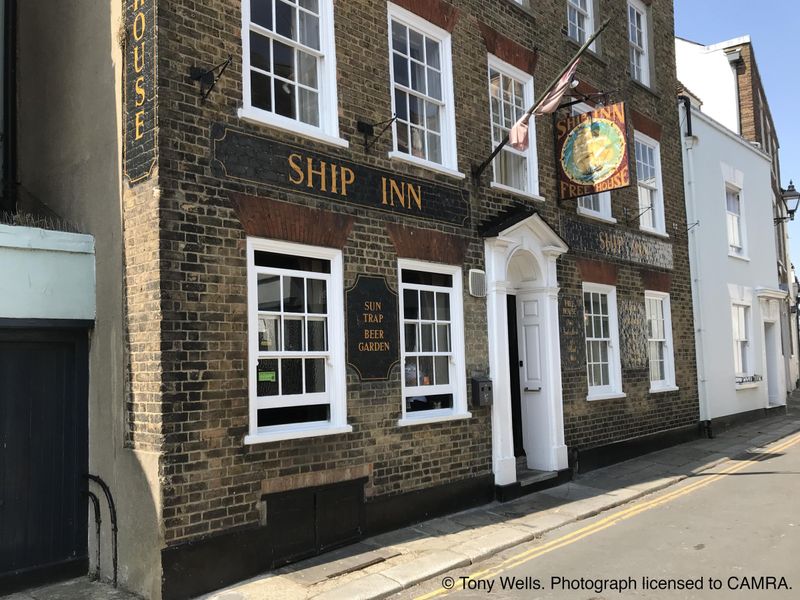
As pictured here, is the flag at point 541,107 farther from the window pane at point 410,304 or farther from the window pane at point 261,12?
the window pane at point 261,12

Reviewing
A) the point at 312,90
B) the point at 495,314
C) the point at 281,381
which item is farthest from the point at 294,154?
the point at 495,314

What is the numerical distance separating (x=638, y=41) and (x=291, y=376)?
11.7m

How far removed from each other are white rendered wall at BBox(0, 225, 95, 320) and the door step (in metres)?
6.12

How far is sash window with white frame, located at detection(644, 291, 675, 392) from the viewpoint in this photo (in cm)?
1359

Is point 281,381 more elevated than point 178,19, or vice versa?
point 178,19

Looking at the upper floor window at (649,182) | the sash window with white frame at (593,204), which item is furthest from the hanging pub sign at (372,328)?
the upper floor window at (649,182)

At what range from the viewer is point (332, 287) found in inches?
293

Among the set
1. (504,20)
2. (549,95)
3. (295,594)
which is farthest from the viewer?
(504,20)

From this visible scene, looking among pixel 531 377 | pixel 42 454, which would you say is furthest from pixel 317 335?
pixel 531 377

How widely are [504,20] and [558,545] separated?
757 cm

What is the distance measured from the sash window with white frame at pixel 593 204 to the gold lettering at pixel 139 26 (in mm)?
7732

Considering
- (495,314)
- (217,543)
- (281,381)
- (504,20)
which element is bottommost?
(217,543)

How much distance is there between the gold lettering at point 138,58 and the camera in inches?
248

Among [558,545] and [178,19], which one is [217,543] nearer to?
[558,545]
